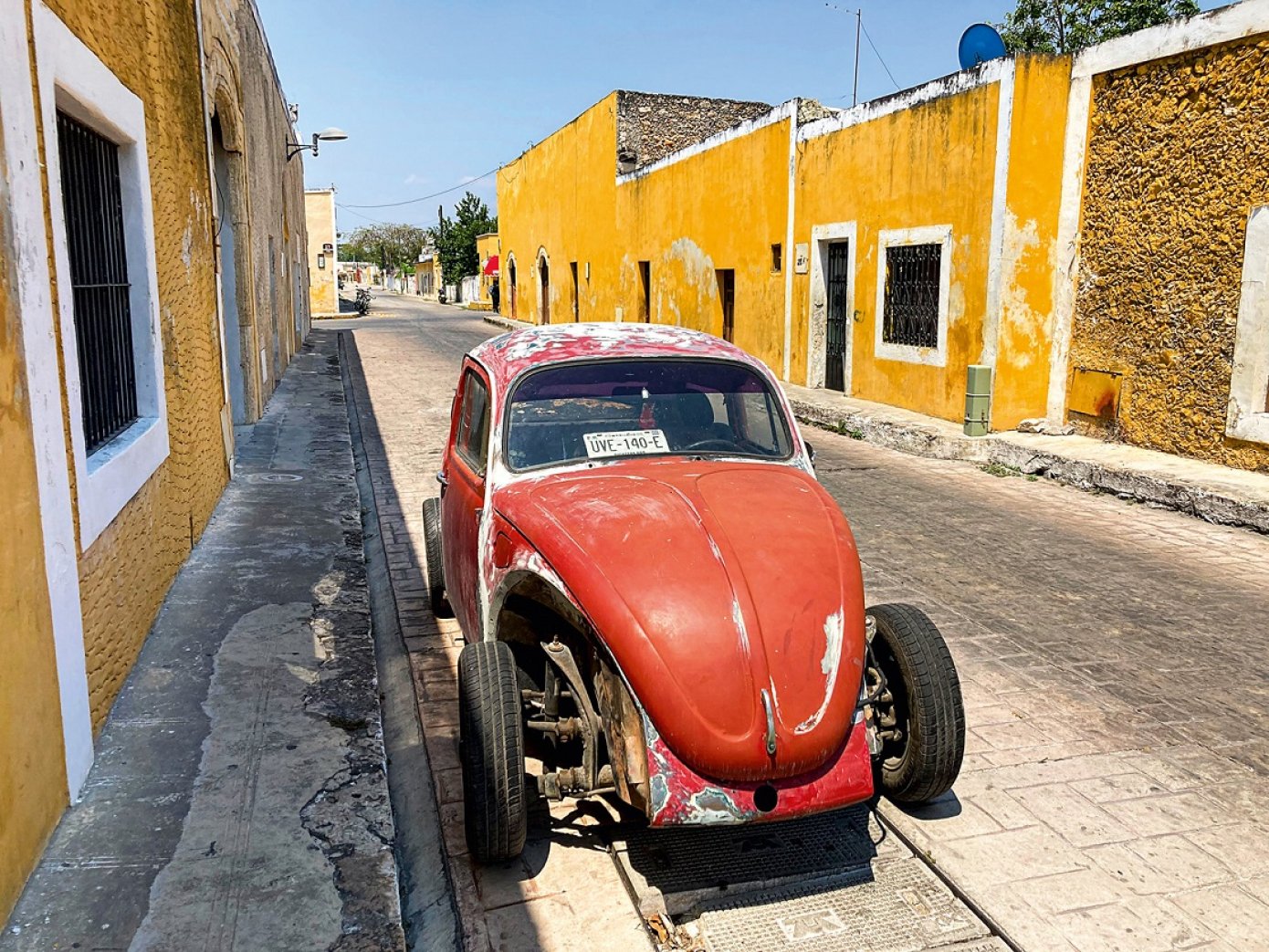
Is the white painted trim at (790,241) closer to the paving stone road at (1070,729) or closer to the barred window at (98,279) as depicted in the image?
the paving stone road at (1070,729)

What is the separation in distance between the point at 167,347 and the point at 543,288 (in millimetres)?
28832

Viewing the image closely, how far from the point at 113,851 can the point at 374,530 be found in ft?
16.2

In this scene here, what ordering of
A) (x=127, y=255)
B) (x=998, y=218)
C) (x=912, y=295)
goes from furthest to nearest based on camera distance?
(x=912, y=295) < (x=998, y=218) < (x=127, y=255)

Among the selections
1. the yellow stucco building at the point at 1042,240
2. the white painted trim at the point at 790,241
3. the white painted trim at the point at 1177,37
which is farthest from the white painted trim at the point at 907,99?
the white painted trim at the point at 1177,37

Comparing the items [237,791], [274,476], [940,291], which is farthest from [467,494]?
[940,291]

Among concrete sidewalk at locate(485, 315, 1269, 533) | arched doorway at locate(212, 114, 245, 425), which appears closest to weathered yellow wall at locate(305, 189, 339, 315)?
arched doorway at locate(212, 114, 245, 425)

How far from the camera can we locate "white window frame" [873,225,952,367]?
1165cm

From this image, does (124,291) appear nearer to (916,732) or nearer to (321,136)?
(916,732)

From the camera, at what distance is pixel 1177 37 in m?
9.06

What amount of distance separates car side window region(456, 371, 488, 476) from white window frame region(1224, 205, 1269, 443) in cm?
704

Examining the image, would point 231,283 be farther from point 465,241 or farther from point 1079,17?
point 465,241

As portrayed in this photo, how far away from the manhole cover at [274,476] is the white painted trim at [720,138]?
10003 mm

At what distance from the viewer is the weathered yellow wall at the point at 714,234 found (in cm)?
1622

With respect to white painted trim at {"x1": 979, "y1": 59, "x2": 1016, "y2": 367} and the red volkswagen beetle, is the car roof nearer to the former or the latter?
the red volkswagen beetle
